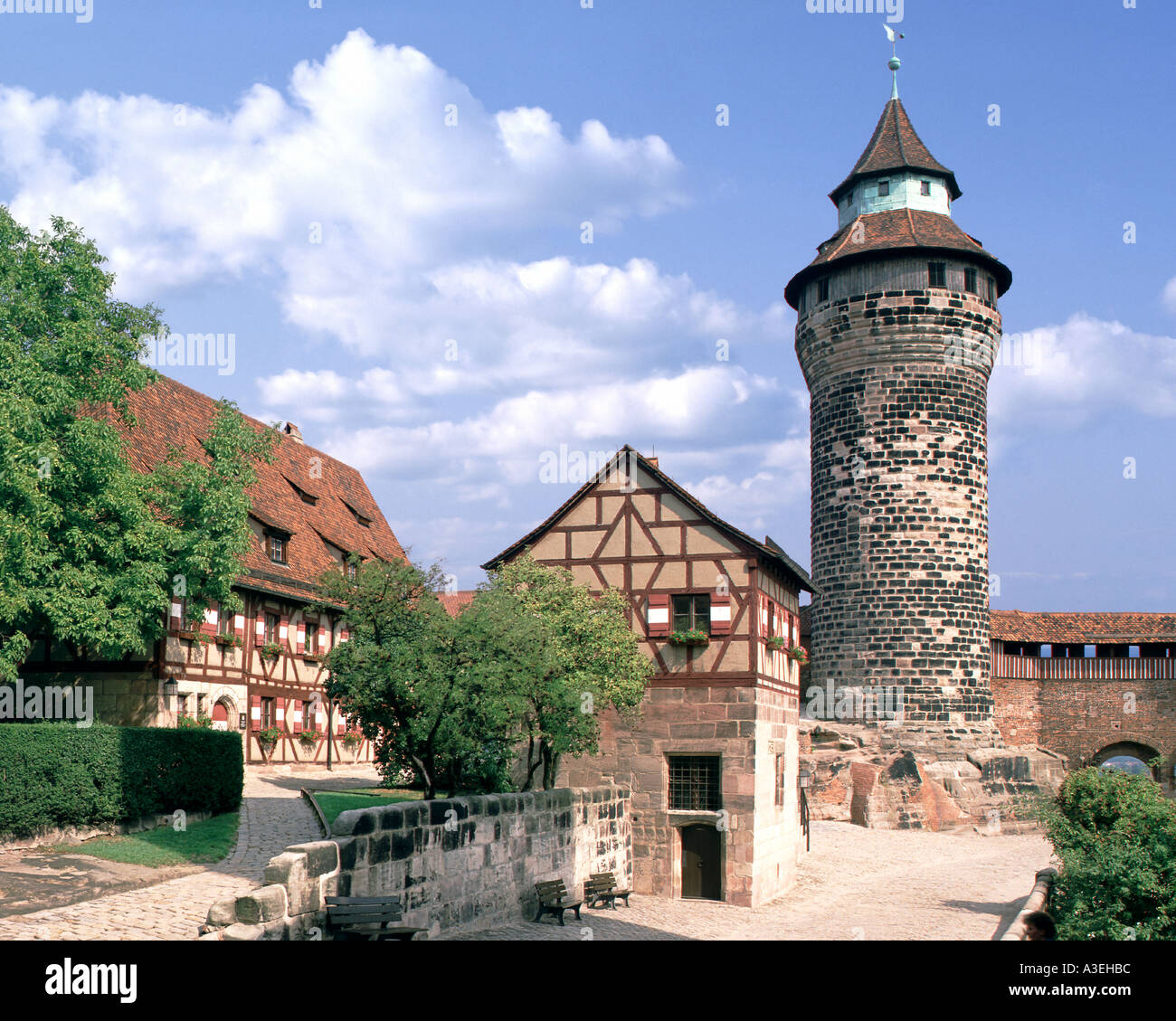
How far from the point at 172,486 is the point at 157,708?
5.21 meters

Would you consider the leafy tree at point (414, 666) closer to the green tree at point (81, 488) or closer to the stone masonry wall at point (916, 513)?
the green tree at point (81, 488)

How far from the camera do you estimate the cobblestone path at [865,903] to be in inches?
732

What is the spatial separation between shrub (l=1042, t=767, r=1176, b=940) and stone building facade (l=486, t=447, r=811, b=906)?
614 centimetres

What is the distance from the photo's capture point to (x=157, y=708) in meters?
23.6

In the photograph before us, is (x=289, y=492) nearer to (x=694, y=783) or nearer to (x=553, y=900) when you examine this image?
(x=694, y=783)

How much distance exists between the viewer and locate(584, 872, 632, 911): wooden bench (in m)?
19.6

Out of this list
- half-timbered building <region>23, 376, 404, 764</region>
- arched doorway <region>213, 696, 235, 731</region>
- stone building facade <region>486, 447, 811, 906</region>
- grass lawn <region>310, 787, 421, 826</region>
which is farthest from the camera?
arched doorway <region>213, 696, 235, 731</region>

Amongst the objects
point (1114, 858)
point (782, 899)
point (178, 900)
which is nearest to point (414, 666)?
point (178, 900)

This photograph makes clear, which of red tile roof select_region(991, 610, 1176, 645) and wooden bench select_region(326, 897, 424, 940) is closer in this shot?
wooden bench select_region(326, 897, 424, 940)

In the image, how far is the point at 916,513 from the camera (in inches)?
1416

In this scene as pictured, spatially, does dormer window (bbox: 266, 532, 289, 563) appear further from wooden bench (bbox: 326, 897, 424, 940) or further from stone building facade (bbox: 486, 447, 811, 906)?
wooden bench (bbox: 326, 897, 424, 940)

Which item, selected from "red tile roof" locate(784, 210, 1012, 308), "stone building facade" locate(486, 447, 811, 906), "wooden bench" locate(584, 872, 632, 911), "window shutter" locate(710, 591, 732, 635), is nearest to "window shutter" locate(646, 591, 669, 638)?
"stone building facade" locate(486, 447, 811, 906)

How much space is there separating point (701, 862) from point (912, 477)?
17.3m
